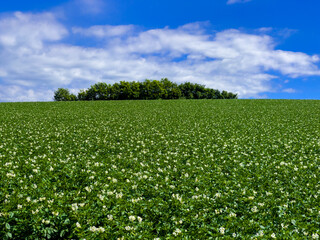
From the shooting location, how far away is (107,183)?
9516mm

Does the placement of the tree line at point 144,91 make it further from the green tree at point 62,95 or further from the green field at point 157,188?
the green field at point 157,188

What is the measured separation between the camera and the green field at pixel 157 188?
649cm

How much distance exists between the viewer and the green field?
6.49 metres

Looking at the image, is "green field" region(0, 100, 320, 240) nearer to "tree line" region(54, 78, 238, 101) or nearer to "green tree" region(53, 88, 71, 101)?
"tree line" region(54, 78, 238, 101)

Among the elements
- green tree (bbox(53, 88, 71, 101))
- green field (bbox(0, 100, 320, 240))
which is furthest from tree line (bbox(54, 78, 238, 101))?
green field (bbox(0, 100, 320, 240))

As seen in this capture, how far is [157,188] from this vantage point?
906 centimetres

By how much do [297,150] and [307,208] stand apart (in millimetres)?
8916

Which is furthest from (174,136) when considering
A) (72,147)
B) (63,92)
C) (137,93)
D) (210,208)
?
(63,92)

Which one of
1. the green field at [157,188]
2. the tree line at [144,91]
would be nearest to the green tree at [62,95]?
the tree line at [144,91]

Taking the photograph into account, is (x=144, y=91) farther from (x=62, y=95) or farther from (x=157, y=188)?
(x=157, y=188)

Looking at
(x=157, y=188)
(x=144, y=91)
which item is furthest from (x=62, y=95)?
(x=157, y=188)

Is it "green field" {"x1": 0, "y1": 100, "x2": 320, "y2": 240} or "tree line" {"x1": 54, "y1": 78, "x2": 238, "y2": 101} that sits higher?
"tree line" {"x1": 54, "y1": 78, "x2": 238, "y2": 101}

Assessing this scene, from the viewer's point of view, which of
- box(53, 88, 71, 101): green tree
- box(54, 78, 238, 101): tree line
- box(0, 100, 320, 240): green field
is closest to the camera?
box(0, 100, 320, 240): green field

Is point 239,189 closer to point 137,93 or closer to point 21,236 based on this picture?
point 21,236
